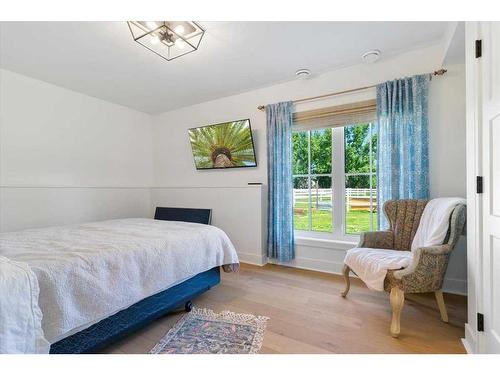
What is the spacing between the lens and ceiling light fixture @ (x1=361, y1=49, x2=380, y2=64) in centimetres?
235

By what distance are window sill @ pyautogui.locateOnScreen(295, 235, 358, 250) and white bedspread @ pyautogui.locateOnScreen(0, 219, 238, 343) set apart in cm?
130

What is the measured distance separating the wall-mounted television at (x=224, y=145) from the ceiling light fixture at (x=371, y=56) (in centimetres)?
156

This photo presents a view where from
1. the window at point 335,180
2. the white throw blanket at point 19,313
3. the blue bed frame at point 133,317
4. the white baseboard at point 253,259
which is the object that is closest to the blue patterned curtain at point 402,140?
the window at point 335,180

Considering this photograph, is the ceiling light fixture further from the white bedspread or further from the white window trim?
the white bedspread

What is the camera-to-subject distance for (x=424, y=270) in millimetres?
1589

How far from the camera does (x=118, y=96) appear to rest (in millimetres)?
3443

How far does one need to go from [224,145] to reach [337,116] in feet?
5.45

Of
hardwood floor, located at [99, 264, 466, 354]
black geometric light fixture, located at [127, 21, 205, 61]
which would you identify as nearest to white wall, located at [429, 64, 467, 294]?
hardwood floor, located at [99, 264, 466, 354]

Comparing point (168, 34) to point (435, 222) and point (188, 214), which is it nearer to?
point (188, 214)

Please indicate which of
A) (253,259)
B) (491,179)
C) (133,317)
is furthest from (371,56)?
(133,317)

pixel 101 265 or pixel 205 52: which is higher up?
pixel 205 52
